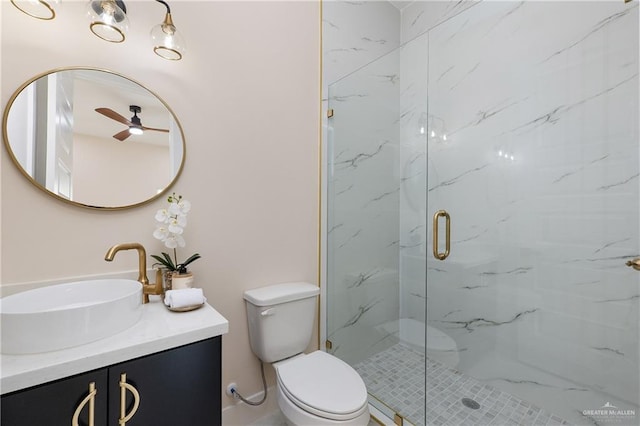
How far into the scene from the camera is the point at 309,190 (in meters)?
1.87

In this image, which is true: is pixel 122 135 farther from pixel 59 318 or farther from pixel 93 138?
pixel 59 318

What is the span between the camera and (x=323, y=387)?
4.04ft

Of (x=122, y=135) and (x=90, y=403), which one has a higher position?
(x=122, y=135)

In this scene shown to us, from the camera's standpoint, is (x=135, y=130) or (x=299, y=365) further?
(x=299, y=365)

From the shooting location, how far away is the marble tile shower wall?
1437 millimetres

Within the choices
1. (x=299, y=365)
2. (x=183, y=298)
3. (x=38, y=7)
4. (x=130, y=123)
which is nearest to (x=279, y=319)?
(x=299, y=365)

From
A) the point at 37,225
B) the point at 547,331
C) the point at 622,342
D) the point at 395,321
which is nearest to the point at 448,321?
the point at 395,321

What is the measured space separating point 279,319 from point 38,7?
5.10 feet

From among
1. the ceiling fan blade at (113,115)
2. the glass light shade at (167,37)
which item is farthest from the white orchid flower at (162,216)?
the glass light shade at (167,37)

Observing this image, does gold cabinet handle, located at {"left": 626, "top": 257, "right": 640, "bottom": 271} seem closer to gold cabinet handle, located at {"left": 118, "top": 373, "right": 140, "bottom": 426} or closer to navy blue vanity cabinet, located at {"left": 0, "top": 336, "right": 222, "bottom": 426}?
navy blue vanity cabinet, located at {"left": 0, "top": 336, "right": 222, "bottom": 426}

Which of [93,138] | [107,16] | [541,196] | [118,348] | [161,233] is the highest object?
[107,16]

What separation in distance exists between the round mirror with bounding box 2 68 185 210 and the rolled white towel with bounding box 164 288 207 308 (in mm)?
456

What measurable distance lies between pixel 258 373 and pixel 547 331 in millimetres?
1667

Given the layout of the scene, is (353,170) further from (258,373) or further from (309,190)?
(258,373)
